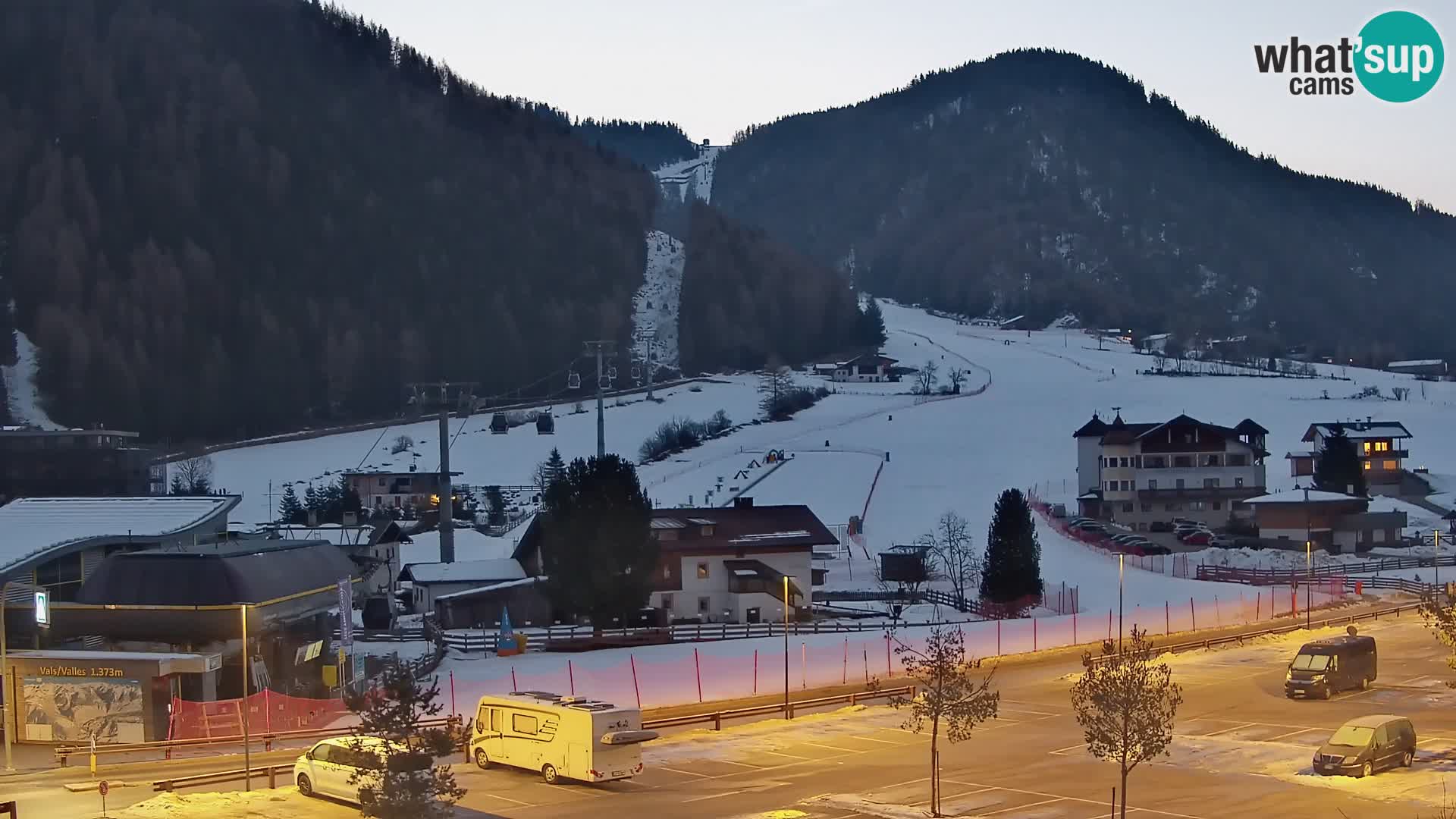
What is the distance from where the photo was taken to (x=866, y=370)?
5640 inches

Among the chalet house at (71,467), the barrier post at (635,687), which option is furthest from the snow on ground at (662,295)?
the barrier post at (635,687)

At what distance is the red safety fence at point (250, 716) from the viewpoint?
28734 millimetres

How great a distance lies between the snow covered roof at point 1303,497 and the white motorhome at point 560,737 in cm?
4830

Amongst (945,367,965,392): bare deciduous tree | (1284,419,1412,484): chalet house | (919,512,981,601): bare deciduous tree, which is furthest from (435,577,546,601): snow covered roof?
(945,367,965,392): bare deciduous tree

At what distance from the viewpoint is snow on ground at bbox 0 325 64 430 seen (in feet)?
404

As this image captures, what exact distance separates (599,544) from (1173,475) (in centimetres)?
3952

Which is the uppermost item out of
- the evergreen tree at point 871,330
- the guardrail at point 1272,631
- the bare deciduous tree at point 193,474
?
the evergreen tree at point 871,330

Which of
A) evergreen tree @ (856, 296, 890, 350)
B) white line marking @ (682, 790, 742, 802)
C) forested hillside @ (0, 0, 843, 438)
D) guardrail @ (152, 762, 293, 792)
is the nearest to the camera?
white line marking @ (682, 790, 742, 802)

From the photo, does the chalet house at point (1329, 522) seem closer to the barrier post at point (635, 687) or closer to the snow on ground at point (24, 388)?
the barrier post at point (635, 687)

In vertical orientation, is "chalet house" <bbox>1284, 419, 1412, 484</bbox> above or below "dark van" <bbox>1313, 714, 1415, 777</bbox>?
above

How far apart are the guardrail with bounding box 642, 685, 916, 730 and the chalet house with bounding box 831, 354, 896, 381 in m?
107

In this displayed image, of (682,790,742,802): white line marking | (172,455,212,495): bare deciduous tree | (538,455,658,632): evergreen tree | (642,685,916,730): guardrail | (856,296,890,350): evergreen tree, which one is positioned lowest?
(642,685,916,730): guardrail

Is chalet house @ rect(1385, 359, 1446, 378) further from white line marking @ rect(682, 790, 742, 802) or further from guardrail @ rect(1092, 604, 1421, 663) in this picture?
white line marking @ rect(682, 790, 742, 802)

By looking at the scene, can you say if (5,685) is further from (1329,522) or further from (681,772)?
(1329,522)
